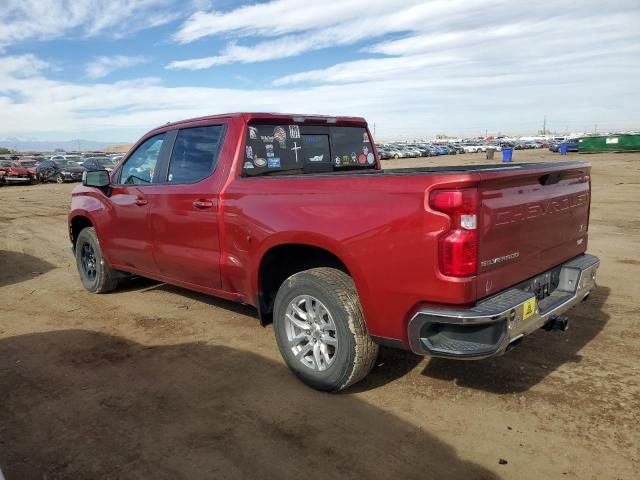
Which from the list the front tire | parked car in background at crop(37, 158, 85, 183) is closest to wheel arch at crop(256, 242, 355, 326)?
the front tire

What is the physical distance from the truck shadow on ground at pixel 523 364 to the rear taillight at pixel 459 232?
1265mm

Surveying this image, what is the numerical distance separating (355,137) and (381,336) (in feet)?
8.41

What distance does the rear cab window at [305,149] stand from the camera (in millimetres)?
4305

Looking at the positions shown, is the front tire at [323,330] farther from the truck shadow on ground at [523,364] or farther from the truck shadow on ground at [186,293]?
the truck shadow on ground at [186,293]

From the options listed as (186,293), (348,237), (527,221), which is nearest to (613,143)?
(186,293)

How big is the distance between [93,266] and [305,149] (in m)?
3.34

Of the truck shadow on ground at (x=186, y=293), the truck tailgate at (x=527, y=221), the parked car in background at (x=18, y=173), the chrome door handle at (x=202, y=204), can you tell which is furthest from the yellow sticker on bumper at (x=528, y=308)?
the parked car in background at (x=18, y=173)

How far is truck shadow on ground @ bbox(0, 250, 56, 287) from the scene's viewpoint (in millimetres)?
7355

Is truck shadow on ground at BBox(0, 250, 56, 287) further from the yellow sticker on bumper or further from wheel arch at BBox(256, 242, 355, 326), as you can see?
the yellow sticker on bumper

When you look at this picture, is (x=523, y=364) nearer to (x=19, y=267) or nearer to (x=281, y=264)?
(x=281, y=264)

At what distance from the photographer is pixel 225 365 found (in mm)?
→ 4172

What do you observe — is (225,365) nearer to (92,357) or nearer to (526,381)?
(92,357)

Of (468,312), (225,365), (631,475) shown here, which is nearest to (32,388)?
(225,365)

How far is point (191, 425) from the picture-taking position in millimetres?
3291
